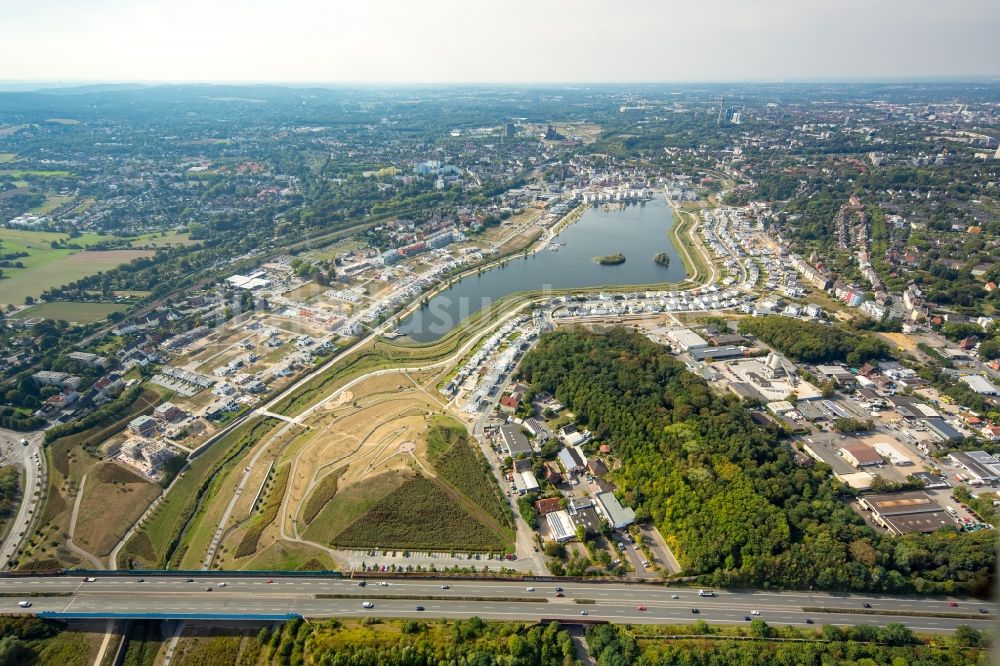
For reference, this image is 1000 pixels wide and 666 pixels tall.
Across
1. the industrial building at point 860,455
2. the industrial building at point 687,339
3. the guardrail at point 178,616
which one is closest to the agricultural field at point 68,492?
the guardrail at point 178,616

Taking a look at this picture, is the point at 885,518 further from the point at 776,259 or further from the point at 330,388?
the point at 776,259

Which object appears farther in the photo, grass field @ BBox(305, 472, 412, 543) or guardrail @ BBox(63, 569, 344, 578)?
grass field @ BBox(305, 472, 412, 543)

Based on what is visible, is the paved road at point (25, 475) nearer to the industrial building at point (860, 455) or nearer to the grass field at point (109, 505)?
the grass field at point (109, 505)

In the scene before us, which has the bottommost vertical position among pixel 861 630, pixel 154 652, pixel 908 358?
pixel 154 652

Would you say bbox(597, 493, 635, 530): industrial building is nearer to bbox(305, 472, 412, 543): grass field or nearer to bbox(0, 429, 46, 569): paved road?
bbox(305, 472, 412, 543): grass field

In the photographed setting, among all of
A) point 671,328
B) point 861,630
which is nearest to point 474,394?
point 671,328

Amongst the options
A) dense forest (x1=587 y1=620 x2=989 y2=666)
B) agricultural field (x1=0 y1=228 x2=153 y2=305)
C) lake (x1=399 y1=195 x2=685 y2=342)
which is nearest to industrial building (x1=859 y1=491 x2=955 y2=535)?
dense forest (x1=587 y1=620 x2=989 y2=666)
